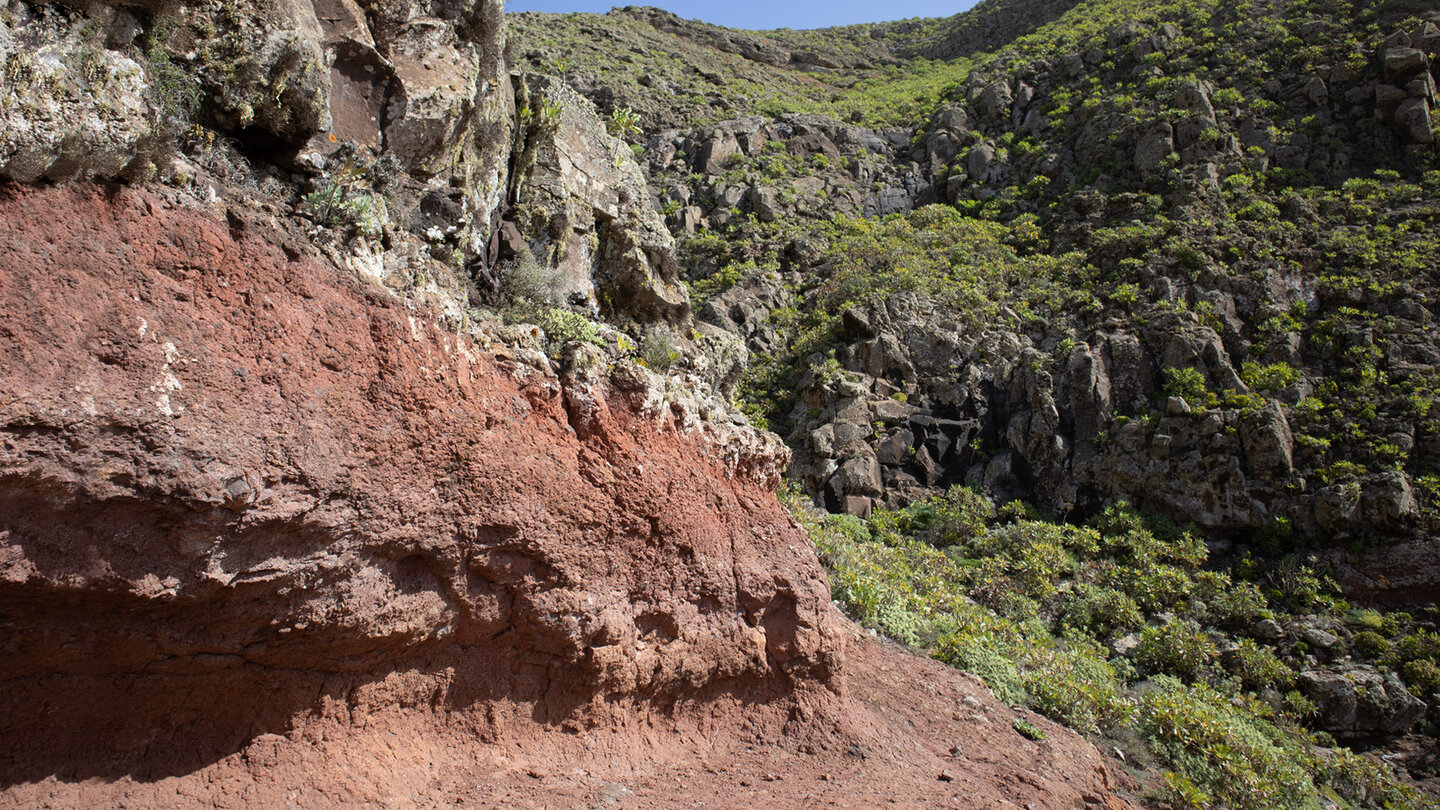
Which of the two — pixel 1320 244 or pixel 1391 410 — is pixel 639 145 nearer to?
pixel 1320 244

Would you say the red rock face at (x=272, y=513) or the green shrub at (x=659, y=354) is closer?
the red rock face at (x=272, y=513)

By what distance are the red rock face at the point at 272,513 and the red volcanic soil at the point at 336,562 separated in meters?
0.01

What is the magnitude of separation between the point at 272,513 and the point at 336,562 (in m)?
0.43

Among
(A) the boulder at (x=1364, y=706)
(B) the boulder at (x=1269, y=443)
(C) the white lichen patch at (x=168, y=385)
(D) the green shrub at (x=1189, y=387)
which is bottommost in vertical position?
(A) the boulder at (x=1364, y=706)

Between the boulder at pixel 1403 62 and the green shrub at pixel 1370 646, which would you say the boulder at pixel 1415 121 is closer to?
the boulder at pixel 1403 62

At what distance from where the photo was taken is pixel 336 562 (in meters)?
3.59

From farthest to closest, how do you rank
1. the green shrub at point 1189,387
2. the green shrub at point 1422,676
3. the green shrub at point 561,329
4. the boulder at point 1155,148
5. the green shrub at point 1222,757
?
the boulder at point 1155,148 < the green shrub at point 1189,387 < the green shrub at point 1422,676 < the green shrub at point 1222,757 < the green shrub at point 561,329

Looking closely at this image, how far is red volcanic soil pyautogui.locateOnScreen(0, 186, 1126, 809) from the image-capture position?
9.54ft

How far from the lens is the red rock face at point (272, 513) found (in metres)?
2.86

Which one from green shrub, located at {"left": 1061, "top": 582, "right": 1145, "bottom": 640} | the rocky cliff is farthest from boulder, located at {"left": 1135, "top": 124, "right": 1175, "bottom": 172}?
the rocky cliff

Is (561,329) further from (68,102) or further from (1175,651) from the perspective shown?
(1175,651)

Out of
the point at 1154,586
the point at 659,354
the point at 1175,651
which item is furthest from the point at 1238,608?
the point at 659,354

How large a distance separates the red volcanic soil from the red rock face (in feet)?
0.04

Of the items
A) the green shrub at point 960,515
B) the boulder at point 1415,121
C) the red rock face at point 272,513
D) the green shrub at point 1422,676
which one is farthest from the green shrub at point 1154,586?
the boulder at point 1415,121
